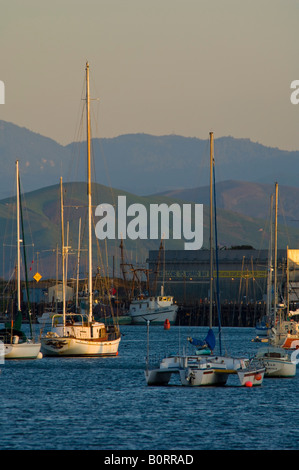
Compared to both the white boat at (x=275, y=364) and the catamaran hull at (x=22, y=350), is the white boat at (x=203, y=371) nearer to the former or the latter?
the white boat at (x=275, y=364)

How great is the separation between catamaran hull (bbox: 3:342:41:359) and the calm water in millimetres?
2237

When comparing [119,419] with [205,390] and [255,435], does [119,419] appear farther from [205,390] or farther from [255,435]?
[205,390]

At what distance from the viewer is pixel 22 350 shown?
269ft

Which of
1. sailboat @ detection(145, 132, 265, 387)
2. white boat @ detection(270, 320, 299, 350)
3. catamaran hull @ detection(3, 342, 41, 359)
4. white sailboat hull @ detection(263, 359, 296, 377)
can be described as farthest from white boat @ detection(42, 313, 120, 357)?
white boat @ detection(270, 320, 299, 350)

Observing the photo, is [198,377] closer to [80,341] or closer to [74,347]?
[80,341]

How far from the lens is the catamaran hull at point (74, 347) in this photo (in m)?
83.8

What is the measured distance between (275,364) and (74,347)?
18567 mm

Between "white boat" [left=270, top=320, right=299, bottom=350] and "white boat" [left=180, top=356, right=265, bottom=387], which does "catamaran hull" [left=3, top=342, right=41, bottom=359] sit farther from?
"white boat" [left=270, top=320, right=299, bottom=350]

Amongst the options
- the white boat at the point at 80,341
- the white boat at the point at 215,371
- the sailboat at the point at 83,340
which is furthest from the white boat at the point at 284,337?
the white boat at the point at 215,371

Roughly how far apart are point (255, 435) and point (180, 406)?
10.0 meters

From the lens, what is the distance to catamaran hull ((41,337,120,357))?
83.8m

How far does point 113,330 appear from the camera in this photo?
291ft

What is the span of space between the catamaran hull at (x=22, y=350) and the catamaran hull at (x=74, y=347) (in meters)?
2.59
